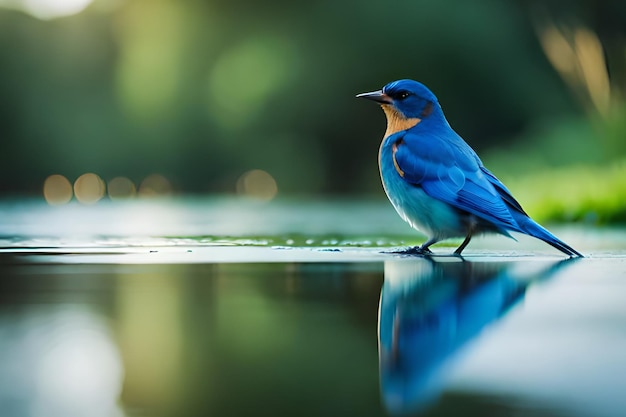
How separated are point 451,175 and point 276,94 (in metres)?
13.1

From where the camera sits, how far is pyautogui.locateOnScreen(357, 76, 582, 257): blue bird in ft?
14.8

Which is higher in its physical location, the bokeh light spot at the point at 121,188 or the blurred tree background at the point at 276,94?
the blurred tree background at the point at 276,94

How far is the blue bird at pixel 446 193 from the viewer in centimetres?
450

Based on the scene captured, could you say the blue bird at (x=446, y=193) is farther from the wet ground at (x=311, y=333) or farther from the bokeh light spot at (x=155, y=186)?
the bokeh light spot at (x=155, y=186)

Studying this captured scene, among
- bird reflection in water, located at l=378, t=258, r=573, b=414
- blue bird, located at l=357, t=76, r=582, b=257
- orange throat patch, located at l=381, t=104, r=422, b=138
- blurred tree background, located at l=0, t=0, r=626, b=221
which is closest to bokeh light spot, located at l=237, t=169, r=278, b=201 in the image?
blurred tree background, located at l=0, t=0, r=626, b=221

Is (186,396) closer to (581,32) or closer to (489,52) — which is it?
(581,32)

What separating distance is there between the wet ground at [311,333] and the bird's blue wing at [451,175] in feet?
0.82

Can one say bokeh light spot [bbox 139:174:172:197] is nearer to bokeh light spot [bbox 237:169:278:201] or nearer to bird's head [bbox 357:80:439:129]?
bokeh light spot [bbox 237:169:278:201]

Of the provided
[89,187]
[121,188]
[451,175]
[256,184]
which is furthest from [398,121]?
[89,187]

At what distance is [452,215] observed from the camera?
15.0 ft

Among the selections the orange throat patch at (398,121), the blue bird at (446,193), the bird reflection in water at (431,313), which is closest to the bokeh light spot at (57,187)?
the orange throat patch at (398,121)

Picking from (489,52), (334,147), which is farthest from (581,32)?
(334,147)

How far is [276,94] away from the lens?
17500 millimetres

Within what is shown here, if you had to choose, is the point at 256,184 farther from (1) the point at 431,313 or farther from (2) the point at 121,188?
(1) the point at 431,313
